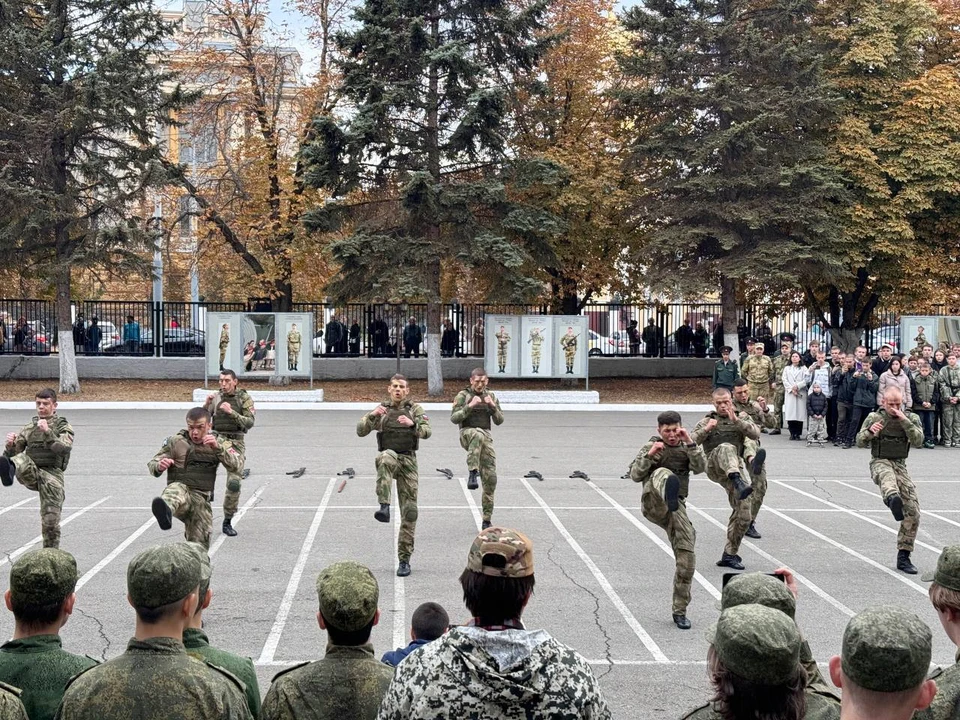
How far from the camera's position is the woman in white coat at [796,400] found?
78.6 feet

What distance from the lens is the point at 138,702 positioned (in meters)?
3.63

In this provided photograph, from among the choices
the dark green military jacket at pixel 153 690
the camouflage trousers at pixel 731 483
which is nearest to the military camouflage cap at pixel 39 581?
the dark green military jacket at pixel 153 690

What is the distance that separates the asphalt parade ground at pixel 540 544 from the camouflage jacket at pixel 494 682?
156 inches

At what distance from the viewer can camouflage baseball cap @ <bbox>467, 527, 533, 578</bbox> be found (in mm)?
3662

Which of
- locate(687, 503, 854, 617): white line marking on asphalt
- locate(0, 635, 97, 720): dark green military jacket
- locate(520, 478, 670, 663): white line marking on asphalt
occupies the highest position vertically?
locate(0, 635, 97, 720): dark green military jacket

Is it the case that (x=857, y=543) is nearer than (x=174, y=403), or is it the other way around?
(x=857, y=543)

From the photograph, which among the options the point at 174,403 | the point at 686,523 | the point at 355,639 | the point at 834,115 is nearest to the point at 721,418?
the point at 686,523

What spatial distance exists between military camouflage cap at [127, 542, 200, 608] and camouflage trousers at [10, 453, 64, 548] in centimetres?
770

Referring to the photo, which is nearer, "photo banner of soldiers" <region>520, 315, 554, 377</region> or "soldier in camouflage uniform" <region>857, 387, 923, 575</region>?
"soldier in camouflage uniform" <region>857, 387, 923, 575</region>

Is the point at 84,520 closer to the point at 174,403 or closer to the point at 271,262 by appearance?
the point at 174,403

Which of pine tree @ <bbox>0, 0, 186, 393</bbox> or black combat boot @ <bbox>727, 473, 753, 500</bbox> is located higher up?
pine tree @ <bbox>0, 0, 186, 393</bbox>

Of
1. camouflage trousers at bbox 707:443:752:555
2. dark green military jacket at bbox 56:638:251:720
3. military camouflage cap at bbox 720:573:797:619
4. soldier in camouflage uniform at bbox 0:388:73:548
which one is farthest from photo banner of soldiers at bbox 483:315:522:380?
dark green military jacket at bbox 56:638:251:720

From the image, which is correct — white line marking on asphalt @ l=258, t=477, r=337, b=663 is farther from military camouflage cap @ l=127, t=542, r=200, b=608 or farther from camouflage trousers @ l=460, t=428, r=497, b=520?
military camouflage cap @ l=127, t=542, r=200, b=608

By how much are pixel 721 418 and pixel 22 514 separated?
964 cm
